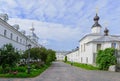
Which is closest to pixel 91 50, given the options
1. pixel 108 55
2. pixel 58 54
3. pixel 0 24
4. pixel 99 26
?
pixel 99 26

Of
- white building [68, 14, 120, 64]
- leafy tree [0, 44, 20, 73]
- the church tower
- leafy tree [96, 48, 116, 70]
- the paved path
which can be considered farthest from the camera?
the church tower

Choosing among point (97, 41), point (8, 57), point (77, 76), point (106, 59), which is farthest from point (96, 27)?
point (8, 57)

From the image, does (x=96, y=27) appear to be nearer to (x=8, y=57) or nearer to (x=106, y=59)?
(x=106, y=59)

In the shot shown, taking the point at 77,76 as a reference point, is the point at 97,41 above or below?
above

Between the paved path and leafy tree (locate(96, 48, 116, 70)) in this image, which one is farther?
leafy tree (locate(96, 48, 116, 70))

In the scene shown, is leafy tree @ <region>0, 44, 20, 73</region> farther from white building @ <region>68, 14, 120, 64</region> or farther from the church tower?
the church tower

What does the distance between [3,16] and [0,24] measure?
14.3 ft

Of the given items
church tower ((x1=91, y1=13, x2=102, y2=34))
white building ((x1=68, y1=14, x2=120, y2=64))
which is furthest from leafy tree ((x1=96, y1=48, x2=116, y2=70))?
church tower ((x1=91, y1=13, x2=102, y2=34))

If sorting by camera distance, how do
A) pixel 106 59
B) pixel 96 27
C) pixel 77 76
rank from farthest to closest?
pixel 96 27, pixel 106 59, pixel 77 76

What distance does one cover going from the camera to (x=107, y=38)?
50.4m

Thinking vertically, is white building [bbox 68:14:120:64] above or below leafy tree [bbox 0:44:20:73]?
above

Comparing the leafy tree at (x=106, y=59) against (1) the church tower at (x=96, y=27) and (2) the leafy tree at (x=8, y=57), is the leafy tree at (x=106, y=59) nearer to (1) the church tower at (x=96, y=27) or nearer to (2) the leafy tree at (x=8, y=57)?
(2) the leafy tree at (x=8, y=57)

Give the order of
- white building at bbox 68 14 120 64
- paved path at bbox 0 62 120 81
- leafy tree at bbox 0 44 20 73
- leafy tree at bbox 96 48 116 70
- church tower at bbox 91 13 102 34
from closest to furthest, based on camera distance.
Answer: paved path at bbox 0 62 120 81, leafy tree at bbox 0 44 20 73, leafy tree at bbox 96 48 116 70, white building at bbox 68 14 120 64, church tower at bbox 91 13 102 34

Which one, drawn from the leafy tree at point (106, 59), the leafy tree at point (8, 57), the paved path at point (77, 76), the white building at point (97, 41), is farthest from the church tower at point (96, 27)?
the leafy tree at point (8, 57)
